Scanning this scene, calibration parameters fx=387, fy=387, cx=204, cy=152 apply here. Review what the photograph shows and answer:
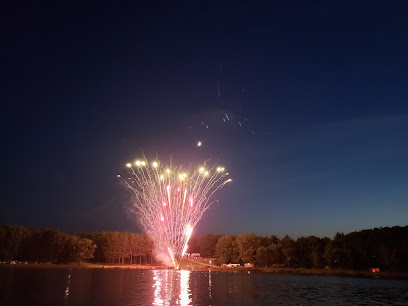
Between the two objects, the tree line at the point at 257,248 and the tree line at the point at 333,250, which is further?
the tree line at the point at 257,248

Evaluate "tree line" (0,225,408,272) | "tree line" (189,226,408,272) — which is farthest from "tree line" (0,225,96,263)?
"tree line" (189,226,408,272)

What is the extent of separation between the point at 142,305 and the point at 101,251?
461ft

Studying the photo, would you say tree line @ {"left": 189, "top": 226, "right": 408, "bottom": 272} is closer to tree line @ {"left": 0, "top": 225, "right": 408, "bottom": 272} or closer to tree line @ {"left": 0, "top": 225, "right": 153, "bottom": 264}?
tree line @ {"left": 0, "top": 225, "right": 408, "bottom": 272}

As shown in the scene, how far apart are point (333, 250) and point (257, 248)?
111 ft

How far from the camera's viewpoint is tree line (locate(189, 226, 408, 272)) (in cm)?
10594

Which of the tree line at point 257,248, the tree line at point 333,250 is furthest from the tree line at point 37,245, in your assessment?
the tree line at point 333,250

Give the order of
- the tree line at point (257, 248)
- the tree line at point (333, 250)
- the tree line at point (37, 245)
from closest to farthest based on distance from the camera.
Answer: the tree line at point (333, 250), the tree line at point (257, 248), the tree line at point (37, 245)

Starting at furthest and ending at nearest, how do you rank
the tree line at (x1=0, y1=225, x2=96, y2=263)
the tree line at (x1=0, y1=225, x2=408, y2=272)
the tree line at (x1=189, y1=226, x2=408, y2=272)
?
the tree line at (x1=0, y1=225, x2=96, y2=263)
the tree line at (x1=0, y1=225, x2=408, y2=272)
the tree line at (x1=189, y1=226, x2=408, y2=272)

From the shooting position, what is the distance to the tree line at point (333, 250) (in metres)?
106

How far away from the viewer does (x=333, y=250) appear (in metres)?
116

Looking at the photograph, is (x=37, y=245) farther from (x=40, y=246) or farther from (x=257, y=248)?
(x=257, y=248)

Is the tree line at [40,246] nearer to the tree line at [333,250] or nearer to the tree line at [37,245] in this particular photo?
the tree line at [37,245]

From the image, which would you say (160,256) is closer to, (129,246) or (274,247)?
(129,246)

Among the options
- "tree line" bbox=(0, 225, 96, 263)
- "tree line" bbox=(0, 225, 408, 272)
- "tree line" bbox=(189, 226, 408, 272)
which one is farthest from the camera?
"tree line" bbox=(0, 225, 96, 263)
